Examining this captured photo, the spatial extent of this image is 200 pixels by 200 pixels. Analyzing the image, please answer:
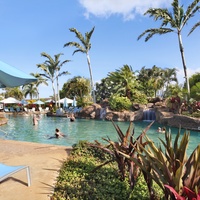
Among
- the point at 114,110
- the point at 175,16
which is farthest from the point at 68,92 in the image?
the point at 175,16

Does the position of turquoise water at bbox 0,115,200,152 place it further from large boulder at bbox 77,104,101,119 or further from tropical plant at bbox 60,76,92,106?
tropical plant at bbox 60,76,92,106

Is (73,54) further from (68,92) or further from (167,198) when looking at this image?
(167,198)

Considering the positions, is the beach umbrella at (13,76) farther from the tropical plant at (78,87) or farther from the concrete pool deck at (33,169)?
the tropical plant at (78,87)

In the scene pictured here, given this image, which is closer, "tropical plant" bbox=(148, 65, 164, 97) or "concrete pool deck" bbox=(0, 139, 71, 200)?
"concrete pool deck" bbox=(0, 139, 71, 200)

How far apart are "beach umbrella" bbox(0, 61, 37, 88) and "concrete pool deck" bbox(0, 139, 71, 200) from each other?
199 centimetres

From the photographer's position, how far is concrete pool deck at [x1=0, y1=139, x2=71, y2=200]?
400cm

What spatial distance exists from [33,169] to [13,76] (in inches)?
106

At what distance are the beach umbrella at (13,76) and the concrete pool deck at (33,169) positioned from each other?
1.99m

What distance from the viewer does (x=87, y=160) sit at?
218 inches

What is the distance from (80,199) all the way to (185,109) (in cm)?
1860

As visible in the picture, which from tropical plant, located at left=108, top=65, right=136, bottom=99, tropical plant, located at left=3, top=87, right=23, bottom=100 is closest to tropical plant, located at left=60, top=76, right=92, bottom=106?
tropical plant, located at left=108, top=65, right=136, bottom=99

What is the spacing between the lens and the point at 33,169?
5312 mm

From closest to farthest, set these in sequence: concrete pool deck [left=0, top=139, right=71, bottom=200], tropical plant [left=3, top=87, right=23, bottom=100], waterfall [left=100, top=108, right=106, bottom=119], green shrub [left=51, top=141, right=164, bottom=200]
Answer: green shrub [left=51, top=141, right=164, bottom=200] → concrete pool deck [left=0, top=139, right=71, bottom=200] → waterfall [left=100, top=108, right=106, bottom=119] → tropical plant [left=3, top=87, right=23, bottom=100]

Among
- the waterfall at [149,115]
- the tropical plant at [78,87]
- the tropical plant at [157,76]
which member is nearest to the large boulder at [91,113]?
the waterfall at [149,115]
